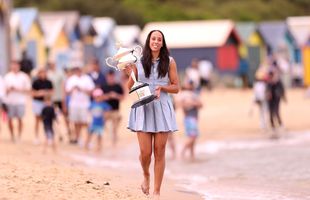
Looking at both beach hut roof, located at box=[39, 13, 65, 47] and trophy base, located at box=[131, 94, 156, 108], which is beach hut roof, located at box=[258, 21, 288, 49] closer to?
beach hut roof, located at box=[39, 13, 65, 47]

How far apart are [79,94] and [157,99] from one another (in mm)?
8650

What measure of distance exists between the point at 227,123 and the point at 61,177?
52.7 ft

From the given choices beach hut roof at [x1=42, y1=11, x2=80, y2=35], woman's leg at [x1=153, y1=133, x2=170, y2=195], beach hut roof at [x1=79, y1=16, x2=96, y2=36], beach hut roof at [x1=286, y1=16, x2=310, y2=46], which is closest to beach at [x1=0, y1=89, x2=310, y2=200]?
woman's leg at [x1=153, y1=133, x2=170, y2=195]

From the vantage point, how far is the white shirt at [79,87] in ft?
56.0

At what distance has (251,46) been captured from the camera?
1944 inches

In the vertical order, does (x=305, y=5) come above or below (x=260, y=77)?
above

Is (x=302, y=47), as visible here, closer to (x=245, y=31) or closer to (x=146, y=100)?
(x=245, y=31)

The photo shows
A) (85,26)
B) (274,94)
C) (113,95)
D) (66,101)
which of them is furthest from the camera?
(85,26)

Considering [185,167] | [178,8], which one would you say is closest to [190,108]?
[185,167]

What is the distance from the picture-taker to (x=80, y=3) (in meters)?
72.6

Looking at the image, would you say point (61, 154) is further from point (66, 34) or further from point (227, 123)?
point (66, 34)

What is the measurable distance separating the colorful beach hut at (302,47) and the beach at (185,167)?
18.7 metres

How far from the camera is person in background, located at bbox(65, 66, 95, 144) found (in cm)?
1708

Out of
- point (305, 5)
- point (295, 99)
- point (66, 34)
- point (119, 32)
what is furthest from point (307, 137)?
point (305, 5)
